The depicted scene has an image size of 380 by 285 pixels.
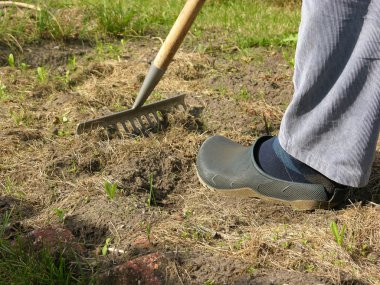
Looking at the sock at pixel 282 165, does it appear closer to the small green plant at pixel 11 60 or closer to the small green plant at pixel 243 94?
the small green plant at pixel 243 94

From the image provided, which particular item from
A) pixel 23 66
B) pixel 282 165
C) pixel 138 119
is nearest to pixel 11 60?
pixel 23 66

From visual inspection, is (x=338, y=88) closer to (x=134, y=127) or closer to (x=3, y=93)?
(x=134, y=127)

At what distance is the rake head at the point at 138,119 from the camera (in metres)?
3.32

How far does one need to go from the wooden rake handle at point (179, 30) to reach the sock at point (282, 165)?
0.68 meters

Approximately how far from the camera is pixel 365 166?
8.35ft

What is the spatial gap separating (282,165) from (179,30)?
0.83 metres

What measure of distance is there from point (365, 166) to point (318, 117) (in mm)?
246

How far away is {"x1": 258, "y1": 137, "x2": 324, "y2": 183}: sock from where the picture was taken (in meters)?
2.76

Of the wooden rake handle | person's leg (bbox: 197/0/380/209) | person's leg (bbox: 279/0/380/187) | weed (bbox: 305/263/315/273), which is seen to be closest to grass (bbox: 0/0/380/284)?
weed (bbox: 305/263/315/273)

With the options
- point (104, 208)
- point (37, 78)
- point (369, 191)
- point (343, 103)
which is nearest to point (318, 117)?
point (343, 103)

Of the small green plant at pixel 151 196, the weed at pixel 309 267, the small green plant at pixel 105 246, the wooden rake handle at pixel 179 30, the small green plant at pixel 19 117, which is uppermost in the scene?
the wooden rake handle at pixel 179 30

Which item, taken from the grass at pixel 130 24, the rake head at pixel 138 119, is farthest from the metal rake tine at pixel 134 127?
the grass at pixel 130 24

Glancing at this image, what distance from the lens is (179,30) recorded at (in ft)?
10.5

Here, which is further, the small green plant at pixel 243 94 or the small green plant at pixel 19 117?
the small green plant at pixel 243 94
